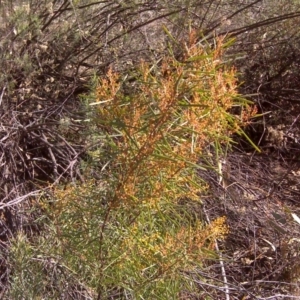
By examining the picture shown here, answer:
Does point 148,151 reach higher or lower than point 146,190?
higher

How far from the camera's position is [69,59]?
4254 millimetres

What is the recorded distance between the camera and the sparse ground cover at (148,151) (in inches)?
77.3

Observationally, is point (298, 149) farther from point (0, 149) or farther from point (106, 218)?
point (106, 218)

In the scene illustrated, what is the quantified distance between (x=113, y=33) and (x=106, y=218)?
2.47m

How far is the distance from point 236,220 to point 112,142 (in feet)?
6.70

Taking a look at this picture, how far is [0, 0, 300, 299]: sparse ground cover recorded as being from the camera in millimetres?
1964

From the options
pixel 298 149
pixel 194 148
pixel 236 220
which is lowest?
pixel 298 149

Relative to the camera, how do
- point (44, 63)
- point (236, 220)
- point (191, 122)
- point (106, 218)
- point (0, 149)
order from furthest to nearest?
point (44, 63), point (236, 220), point (0, 149), point (106, 218), point (191, 122)

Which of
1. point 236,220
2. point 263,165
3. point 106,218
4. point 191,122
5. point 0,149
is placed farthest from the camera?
point 263,165

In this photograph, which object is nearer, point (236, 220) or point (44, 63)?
point (236, 220)

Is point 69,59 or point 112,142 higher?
point 112,142

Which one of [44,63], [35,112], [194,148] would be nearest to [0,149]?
[35,112]

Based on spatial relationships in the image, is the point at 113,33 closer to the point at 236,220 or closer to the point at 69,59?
the point at 69,59

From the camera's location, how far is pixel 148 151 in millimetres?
1911
